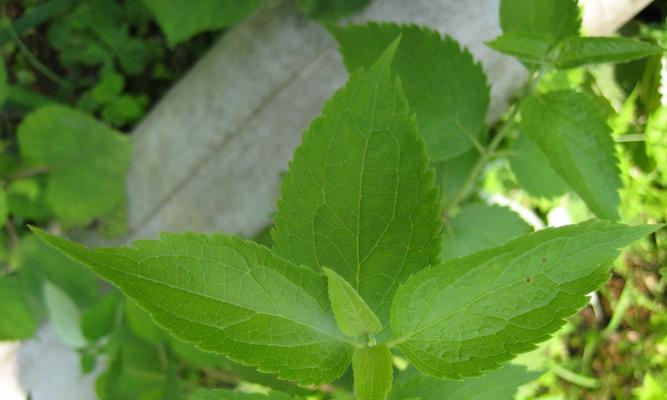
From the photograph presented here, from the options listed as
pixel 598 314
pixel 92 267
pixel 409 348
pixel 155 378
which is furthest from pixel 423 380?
pixel 598 314

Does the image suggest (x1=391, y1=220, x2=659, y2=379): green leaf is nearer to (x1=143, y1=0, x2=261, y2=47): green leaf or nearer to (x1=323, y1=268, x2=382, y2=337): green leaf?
(x1=323, y1=268, x2=382, y2=337): green leaf

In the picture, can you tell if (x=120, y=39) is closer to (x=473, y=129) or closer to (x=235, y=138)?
(x=235, y=138)

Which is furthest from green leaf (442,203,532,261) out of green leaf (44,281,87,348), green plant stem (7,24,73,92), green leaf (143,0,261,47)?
green plant stem (7,24,73,92)

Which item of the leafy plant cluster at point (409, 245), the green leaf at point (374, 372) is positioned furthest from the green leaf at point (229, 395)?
the green leaf at point (374, 372)

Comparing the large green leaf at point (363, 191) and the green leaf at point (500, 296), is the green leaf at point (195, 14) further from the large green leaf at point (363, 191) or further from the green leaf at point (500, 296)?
the green leaf at point (500, 296)

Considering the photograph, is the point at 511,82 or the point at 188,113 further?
the point at 188,113

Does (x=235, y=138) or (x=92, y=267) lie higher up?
(x=92, y=267)

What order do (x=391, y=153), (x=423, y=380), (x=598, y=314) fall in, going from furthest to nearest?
(x=598, y=314) < (x=423, y=380) < (x=391, y=153)
